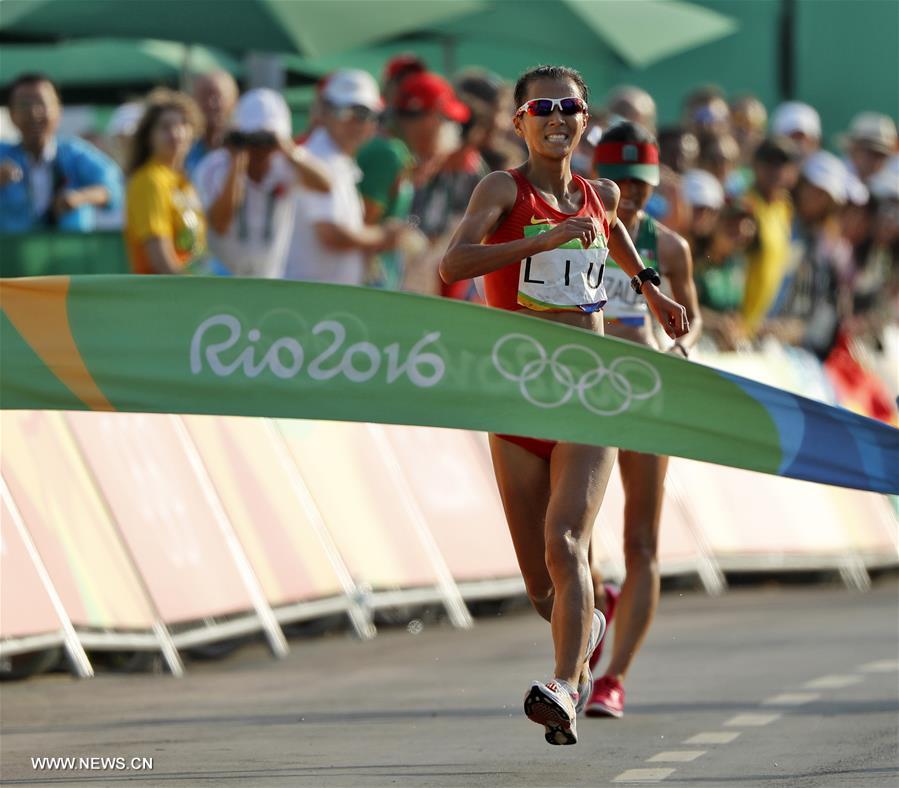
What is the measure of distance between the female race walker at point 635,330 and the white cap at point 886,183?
33.9 feet

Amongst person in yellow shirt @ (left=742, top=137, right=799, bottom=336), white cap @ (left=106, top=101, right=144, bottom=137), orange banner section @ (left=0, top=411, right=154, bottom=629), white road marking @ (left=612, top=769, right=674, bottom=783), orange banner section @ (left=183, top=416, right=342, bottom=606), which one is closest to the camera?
white road marking @ (left=612, top=769, right=674, bottom=783)

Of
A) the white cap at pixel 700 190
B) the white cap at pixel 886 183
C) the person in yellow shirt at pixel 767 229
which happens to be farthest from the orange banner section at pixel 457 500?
the white cap at pixel 886 183

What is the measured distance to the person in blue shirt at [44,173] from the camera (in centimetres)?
1279

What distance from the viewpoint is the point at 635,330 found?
9344 millimetres

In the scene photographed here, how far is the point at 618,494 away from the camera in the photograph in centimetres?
1438

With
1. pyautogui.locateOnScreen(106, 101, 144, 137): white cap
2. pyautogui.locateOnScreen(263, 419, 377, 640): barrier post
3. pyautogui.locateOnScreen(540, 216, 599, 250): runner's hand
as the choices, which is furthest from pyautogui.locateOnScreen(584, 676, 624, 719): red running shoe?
pyautogui.locateOnScreen(106, 101, 144, 137): white cap

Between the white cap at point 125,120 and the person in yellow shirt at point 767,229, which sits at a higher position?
the white cap at point 125,120

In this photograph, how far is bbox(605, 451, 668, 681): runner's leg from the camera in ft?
30.7

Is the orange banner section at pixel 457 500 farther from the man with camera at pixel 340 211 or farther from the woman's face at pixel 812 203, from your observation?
the woman's face at pixel 812 203

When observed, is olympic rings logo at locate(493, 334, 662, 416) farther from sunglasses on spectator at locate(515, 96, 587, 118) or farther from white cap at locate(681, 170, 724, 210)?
white cap at locate(681, 170, 724, 210)

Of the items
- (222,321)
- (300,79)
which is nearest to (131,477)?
(222,321)

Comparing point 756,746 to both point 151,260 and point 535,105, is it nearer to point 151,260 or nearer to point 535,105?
point 535,105

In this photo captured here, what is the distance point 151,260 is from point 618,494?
3495 millimetres

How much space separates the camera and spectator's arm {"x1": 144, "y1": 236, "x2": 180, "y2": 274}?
671 mm
